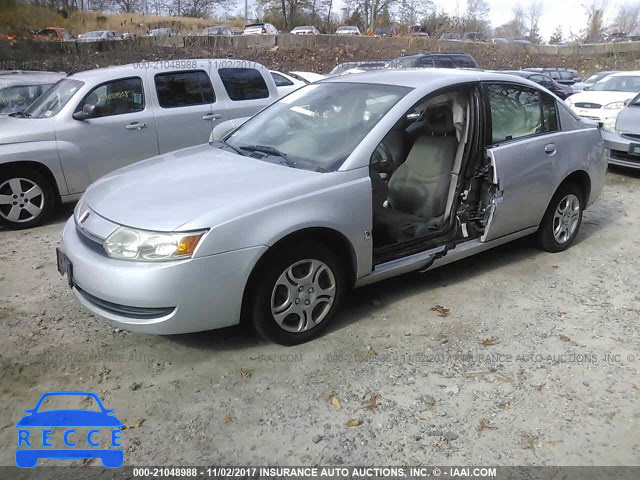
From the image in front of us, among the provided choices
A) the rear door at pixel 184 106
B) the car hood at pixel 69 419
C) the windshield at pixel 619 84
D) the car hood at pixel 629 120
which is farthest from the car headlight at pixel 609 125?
the car hood at pixel 69 419

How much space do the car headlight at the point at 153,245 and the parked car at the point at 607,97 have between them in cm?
954

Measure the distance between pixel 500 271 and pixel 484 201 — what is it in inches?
30.7

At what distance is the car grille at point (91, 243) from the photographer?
3276 millimetres

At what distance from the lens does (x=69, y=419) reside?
2885 mm

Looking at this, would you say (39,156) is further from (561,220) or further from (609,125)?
(609,125)

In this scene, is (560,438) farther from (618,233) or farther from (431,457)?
(618,233)

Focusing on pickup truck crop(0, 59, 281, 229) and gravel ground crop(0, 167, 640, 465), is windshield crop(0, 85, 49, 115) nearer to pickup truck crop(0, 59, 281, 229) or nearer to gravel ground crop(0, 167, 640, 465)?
pickup truck crop(0, 59, 281, 229)

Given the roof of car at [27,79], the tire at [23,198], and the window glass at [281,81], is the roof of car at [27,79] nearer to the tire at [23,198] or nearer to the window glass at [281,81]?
the tire at [23,198]

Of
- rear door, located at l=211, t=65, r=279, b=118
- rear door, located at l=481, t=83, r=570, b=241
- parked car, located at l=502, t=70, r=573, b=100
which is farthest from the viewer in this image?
parked car, located at l=502, t=70, r=573, b=100

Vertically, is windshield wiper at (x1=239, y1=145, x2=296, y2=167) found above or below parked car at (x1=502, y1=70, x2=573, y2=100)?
above

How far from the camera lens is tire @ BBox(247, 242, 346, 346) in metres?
3.29

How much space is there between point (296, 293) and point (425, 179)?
5.49 feet

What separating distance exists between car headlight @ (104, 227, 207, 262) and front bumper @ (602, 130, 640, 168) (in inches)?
304

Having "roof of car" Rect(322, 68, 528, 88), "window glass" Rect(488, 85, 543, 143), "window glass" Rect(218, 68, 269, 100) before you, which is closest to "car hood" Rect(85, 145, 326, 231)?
"roof of car" Rect(322, 68, 528, 88)
